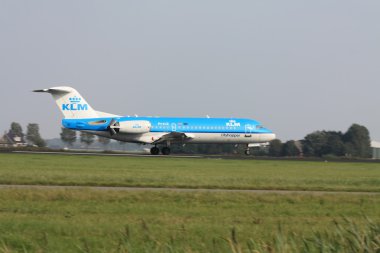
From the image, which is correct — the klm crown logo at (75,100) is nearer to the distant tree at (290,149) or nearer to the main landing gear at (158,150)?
the main landing gear at (158,150)

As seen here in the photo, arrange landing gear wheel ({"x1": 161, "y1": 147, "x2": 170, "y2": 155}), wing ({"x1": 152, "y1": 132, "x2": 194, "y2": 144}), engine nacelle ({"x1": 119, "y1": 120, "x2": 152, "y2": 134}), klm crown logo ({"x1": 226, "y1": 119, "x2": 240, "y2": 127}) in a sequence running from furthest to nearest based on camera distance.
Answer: klm crown logo ({"x1": 226, "y1": 119, "x2": 240, "y2": 127}), landing gear wheel ({"x1": 161, "y1": 147, "x2": 170, "y2": 155}), wing ({"x1": 152, "y1": 132, "x2": 194, "y2": 144}), engine nacelle ({"x1": 119, "y1": 120, "x2": 152, "y2": 134})

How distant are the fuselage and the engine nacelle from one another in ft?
0.30

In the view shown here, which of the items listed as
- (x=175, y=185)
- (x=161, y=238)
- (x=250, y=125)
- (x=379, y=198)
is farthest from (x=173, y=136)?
(x=161, y=238)

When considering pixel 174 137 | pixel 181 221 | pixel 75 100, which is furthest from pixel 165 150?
pixel 181 221

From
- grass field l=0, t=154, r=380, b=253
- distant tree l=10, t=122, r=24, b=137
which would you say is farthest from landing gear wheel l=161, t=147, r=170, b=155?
distant tree l=10, t=122, r=24, b=137

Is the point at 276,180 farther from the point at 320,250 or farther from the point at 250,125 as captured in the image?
the point at 250,125

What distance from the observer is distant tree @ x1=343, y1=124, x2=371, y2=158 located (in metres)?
104

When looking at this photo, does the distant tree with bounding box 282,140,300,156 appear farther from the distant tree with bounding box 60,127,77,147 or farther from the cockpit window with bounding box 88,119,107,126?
the distant tree with bounding box 60,127,77,147

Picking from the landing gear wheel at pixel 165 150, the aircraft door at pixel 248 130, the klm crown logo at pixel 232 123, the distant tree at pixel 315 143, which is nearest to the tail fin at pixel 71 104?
the landing gear wheel at pixel 165 150

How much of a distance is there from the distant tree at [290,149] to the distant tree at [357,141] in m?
8.01

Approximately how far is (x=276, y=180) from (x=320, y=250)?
22.2m

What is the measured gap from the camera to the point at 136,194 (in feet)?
67.5

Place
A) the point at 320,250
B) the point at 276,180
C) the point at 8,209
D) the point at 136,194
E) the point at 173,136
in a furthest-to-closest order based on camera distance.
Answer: the point at 173,136 → the point at 276,180 → the point at 136,194 → the point at 8,209 → the point at 320,250

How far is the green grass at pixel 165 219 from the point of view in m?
11.1
